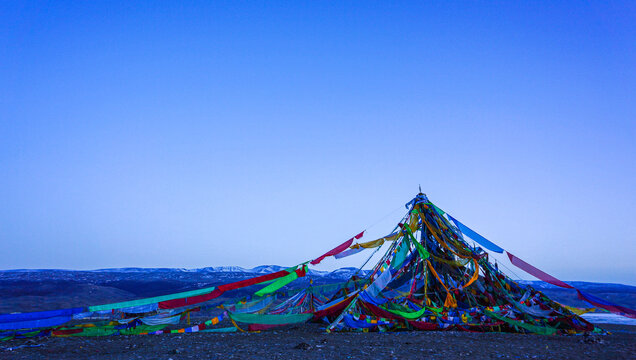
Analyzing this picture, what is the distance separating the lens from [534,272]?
13.2m

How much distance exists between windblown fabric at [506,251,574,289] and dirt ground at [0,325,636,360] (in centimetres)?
193

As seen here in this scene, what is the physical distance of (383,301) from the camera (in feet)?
41.4

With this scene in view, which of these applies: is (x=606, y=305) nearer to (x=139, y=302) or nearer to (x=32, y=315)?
(x=139, y=302)

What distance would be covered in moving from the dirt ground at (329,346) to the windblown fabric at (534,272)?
1.93 m

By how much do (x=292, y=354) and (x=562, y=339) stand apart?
24.7ft

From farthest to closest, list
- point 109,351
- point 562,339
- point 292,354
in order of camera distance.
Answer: point 562,339 < point 109,351 < point 292,354

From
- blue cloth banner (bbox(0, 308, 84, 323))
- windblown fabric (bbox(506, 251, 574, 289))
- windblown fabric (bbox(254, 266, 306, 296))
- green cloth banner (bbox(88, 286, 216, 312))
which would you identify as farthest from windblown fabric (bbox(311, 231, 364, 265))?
blue cloth banner (bbox(0, 308, 84, 323))

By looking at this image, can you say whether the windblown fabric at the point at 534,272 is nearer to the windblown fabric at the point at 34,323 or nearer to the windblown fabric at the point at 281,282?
the windblown fabric at the point at 281,282

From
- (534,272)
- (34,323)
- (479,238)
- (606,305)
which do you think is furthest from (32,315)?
(606,305)

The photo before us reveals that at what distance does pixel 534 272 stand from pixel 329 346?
323 inches

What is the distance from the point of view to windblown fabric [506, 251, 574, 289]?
41.4 ft

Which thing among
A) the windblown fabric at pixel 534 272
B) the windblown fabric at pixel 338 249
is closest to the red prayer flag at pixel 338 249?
the windblown fabric at pixel 338 249

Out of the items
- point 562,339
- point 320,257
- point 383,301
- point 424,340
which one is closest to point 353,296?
point 383,301

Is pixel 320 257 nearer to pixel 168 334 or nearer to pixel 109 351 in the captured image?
pixel 168 334
